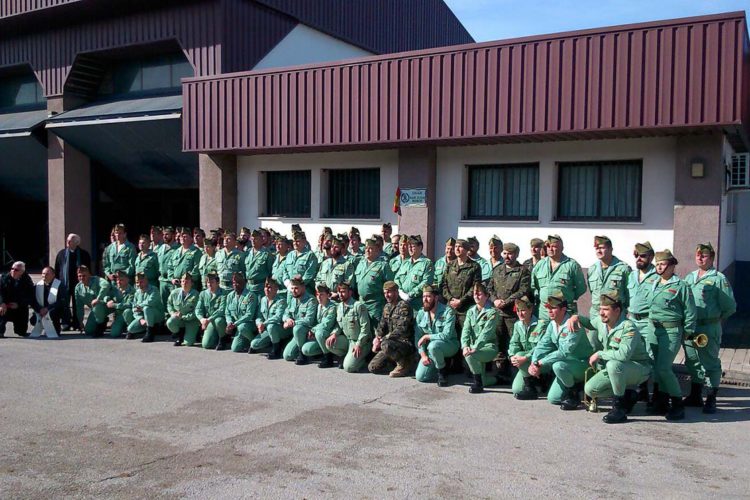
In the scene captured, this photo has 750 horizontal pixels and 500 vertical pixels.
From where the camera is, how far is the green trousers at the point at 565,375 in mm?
7297

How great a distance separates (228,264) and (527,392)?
225 inches

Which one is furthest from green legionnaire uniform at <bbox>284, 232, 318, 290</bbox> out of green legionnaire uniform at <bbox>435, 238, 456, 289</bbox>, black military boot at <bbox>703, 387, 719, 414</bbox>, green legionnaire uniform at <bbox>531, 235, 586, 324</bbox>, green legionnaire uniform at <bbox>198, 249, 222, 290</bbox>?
black military boot at <bbox>703, 387, 719, 414</bbox>

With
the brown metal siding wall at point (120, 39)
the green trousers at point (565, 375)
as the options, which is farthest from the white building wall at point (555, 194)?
the brown metal siding wall at point (120, 39)

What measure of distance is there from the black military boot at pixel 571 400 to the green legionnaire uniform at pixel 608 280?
1.02m

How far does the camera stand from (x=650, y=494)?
4887 mm

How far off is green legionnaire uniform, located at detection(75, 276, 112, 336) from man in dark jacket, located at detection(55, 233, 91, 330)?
0.73 ft

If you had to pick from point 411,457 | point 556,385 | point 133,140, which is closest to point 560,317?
point 556,385

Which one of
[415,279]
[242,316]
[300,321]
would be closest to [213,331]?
[242,316]

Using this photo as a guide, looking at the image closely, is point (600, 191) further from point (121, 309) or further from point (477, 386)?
point (121, 309)

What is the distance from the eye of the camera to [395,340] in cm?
893

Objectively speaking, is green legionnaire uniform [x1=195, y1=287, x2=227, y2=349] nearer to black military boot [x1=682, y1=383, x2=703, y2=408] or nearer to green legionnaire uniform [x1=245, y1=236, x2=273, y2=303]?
green legionnaire uniform [x1=245, y1=236, x2=273, y2=303]

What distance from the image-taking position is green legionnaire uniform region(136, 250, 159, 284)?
41.4 feet

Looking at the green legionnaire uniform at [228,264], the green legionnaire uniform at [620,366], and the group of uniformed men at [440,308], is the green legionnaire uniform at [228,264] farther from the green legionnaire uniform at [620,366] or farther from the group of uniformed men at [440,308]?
the green legionnaire uniform at [620,366]

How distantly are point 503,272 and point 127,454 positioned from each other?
5.34 m
